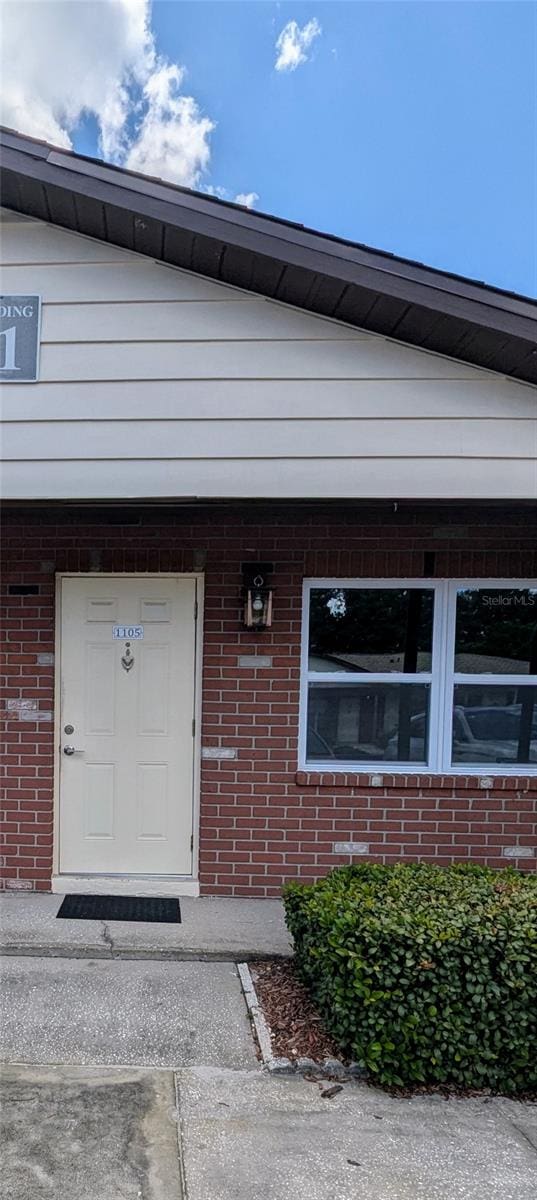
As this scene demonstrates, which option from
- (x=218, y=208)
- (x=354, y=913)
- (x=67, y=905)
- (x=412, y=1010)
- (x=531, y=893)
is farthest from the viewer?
(x=67, y=905)

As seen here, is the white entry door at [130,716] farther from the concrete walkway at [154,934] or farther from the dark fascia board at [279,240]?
the dark fascia board at [279,240]

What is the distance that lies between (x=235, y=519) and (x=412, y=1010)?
2.85 meters

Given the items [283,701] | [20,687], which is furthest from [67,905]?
[283,701]

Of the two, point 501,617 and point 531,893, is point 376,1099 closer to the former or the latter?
point 531,893

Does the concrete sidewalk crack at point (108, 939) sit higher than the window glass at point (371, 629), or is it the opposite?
the window glass at point (371, 629)

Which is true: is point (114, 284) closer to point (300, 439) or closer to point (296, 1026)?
point (300, 439)

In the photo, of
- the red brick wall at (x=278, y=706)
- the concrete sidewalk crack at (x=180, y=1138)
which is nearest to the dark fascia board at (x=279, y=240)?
the red brick wall at (x=278, y=706)

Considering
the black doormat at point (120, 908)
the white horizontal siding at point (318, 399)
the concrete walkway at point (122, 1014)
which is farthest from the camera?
the black doormat at point (120, 908)

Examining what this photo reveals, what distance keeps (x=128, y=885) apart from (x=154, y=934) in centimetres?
61

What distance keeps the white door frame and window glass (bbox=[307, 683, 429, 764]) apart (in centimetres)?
81

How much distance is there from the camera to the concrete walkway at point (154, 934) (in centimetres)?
346

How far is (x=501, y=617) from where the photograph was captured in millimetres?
4184

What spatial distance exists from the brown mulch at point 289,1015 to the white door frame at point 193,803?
938 millimetres

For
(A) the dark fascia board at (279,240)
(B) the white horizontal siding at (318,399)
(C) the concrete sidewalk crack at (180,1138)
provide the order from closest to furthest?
(C) the concrete sidewalk crack at (180,1138) → (A) the dark fascia board at (279,240) → (B) the white horizontal siding at (318,399)
